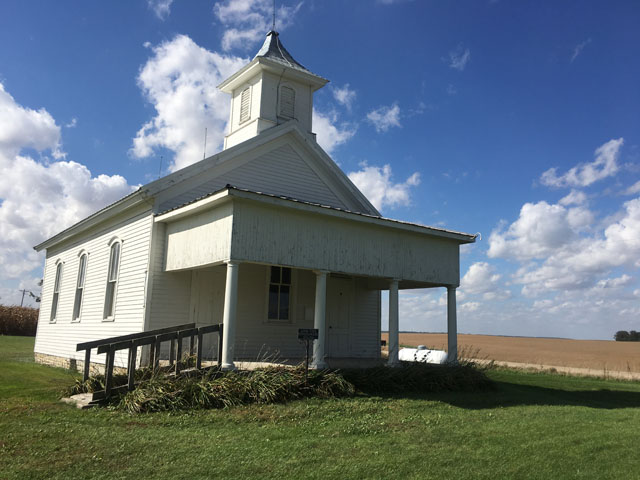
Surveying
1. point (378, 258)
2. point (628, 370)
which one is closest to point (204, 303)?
point (378, 258)

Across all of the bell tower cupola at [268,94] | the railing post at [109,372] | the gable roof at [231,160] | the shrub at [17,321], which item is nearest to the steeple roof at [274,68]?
the bell tower cupola at [268,94]

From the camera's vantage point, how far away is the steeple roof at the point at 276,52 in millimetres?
18641

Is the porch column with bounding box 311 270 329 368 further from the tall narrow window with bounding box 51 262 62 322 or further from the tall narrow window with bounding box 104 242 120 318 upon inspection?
the tall narrow window with bounding box 51 262 62 322

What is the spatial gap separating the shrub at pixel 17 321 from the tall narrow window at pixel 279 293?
39.8 m

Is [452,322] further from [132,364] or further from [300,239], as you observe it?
[132,364]

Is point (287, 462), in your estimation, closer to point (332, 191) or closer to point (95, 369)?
point (95, 369)

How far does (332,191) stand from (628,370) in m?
16.6

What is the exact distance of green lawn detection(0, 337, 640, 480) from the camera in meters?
6.69

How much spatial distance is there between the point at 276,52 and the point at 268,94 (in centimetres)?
225

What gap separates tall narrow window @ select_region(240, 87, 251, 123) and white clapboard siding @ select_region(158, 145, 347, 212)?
7.74 feet

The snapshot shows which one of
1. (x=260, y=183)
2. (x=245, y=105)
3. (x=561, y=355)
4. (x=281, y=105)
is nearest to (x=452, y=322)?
(x=260, y=183)

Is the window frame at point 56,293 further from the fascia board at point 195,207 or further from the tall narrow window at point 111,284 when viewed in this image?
the fascia board at point 195,207

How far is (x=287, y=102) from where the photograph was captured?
18.3 meters

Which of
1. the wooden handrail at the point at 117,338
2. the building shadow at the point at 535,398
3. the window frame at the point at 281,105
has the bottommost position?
the building shadow at the point at 535,398
